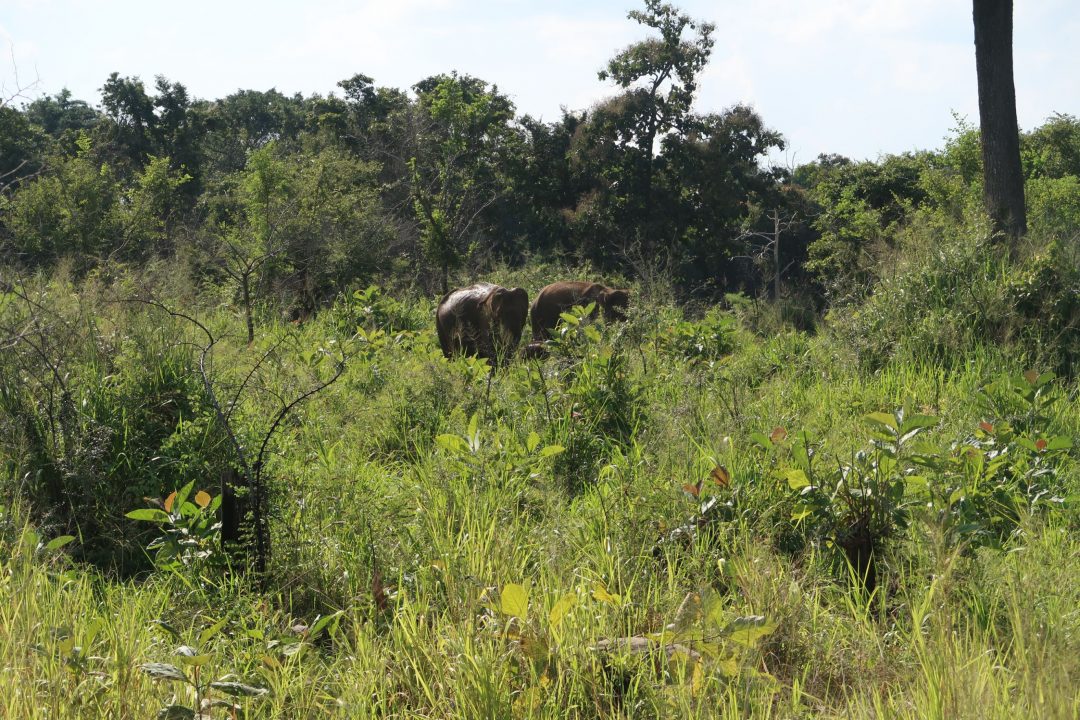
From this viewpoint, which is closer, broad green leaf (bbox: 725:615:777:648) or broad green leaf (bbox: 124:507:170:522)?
broad green leaf (bbox: 725:615:777:648)

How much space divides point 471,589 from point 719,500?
1.24 m

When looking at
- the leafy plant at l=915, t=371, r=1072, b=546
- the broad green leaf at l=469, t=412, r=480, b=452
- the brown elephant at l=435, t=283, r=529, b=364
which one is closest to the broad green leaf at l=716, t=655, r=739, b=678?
the leafy plant at l=915, t=371, r=1072, b=546

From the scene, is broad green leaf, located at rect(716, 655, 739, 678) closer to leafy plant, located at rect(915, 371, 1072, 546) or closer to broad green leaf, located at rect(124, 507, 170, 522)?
leafy plant, located at rect(915, 371, 1072, 546)

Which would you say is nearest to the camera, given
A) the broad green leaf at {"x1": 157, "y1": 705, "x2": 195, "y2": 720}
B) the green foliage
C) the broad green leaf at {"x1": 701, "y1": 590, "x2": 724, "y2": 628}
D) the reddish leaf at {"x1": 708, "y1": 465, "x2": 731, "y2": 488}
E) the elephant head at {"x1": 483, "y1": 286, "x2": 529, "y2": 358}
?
the broad green leaf at {"x1": 157, "y1": 705, "x2": 195, "y2": 720}

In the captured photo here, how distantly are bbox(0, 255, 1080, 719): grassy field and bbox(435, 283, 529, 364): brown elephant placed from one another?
239cm

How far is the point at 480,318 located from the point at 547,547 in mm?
5318

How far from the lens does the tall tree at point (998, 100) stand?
985 centimetres

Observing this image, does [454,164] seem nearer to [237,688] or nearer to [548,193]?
[548,193]

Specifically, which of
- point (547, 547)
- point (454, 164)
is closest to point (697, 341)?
point (547, 547)

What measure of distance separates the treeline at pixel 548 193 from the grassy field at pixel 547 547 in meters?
9.86

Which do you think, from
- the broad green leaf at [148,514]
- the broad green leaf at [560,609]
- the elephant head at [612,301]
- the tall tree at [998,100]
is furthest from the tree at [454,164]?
the broad green leaf at [560,609]

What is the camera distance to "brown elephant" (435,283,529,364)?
868 centimetres

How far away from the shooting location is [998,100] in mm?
9930

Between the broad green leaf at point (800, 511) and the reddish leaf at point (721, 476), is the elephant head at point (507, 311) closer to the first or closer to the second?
the reddish leaf at point (721, 476)
